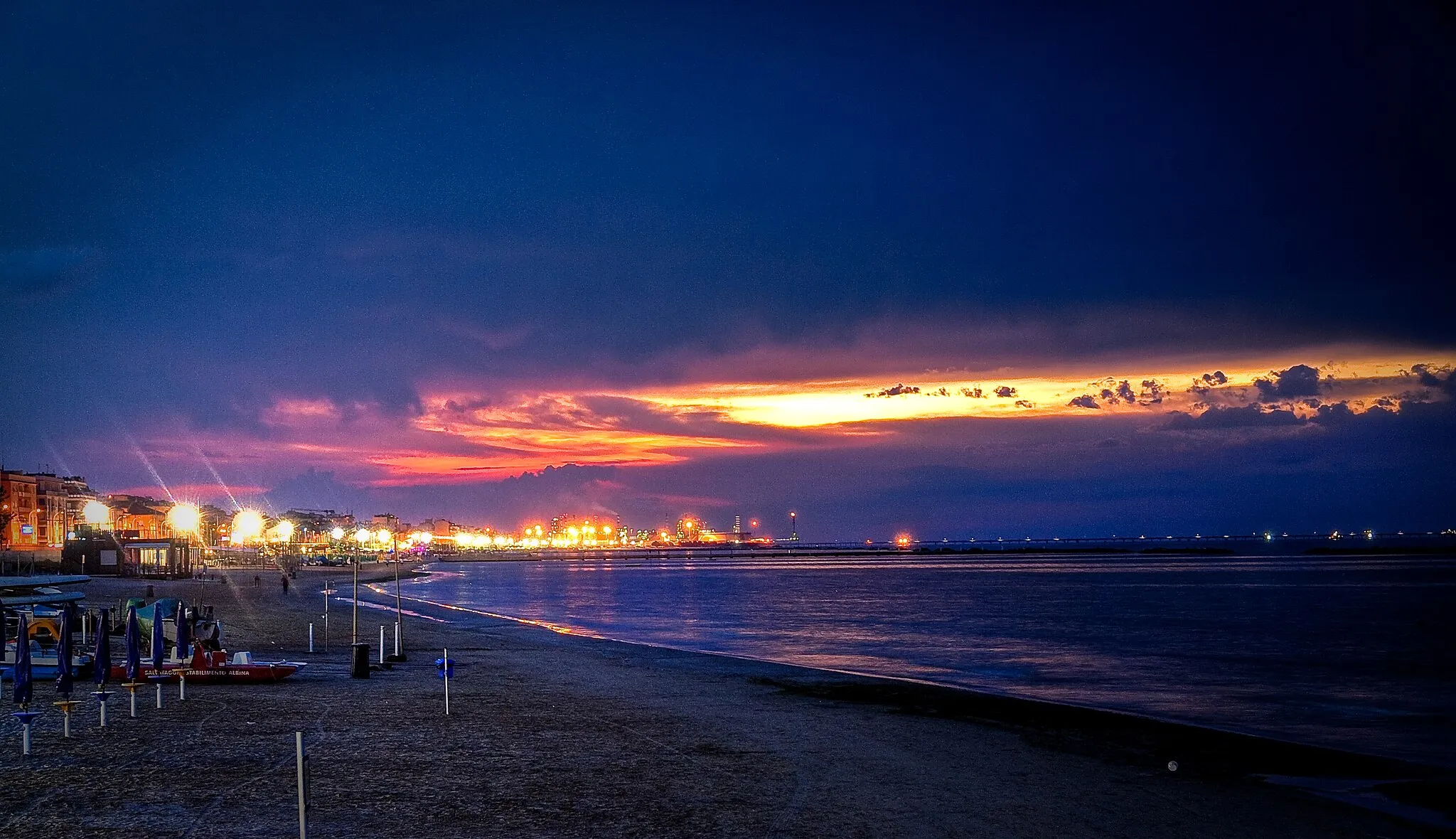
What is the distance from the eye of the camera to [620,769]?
15289 mm

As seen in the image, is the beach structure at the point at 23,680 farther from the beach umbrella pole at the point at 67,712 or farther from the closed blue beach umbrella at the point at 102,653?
the closed blue beach umbrella at the point at 102,653

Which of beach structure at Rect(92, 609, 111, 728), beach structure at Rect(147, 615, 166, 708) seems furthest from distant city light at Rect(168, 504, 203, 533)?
beach structure at Rect(92, 609, 111, 728)

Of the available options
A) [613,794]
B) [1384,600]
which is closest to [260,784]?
[613,794]

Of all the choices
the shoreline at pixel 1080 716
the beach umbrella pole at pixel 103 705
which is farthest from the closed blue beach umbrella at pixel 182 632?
the shoreline at pixel 1080 716

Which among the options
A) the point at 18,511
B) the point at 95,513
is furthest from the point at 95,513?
the point at 18,511

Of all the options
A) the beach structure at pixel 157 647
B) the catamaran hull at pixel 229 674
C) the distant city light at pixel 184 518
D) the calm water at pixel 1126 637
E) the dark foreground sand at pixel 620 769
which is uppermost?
the distant city light at pixel 184 518

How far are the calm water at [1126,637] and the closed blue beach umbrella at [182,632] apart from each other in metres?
19.4

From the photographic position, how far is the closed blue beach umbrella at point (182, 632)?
22.1 m

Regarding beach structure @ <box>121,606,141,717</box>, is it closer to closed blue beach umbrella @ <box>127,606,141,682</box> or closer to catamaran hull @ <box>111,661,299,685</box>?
closed blue beach umbrella @ <box>127,606,141,682</box>

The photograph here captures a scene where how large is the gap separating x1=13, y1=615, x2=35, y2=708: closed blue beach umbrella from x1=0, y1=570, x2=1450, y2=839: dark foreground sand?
0.78 meters

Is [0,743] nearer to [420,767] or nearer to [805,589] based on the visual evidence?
[420,767]

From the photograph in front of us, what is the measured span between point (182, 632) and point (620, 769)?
12.7 m

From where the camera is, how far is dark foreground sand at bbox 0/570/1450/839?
1236 centimetres

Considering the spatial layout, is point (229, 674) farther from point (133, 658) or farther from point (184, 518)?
point (184, 518)
